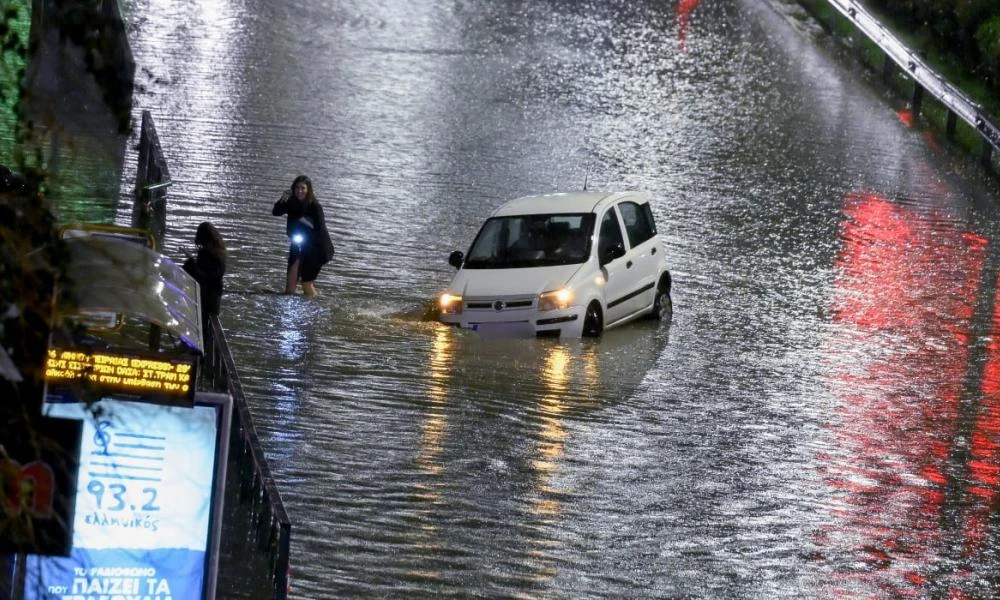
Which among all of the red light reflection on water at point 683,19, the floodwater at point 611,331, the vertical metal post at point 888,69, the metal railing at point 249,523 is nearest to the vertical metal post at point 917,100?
the floodwater at point 611,331

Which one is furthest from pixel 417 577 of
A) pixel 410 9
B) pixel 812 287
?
pixel 410 9

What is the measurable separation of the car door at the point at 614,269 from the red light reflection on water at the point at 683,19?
15139 mm

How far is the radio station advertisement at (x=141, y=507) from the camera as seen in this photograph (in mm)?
7867

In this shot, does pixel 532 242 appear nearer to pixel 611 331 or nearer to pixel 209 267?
pixel 611 331

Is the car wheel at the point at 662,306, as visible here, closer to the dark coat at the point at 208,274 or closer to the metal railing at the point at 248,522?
the dark coat at the point at 208,274

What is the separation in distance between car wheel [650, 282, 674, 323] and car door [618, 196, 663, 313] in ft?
0.44

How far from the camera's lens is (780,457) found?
14227 millimetres

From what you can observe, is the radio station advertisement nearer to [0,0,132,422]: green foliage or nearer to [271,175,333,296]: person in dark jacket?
[0,0,132,422]: green foliage

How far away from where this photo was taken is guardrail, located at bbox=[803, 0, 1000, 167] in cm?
2967

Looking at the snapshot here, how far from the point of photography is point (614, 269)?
19453 millimetres

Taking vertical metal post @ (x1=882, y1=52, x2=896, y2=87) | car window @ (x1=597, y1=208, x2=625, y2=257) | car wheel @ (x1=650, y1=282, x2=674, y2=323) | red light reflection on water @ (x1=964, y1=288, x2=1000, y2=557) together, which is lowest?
red light reflection on water @ (x1=964, y1=288, x2=1000, y2=557)

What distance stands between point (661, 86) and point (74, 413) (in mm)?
25055

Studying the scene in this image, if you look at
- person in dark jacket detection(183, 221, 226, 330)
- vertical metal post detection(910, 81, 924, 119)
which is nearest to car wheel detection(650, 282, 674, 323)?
person in dark jacket detection(183, 221, 226, 330)

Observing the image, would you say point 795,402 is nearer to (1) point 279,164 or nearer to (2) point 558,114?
(1) point 279,164
